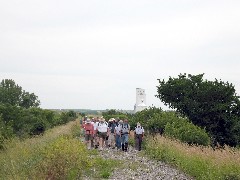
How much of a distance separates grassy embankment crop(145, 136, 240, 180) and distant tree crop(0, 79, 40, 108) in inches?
2999

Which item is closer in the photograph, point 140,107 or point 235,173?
point 235,173

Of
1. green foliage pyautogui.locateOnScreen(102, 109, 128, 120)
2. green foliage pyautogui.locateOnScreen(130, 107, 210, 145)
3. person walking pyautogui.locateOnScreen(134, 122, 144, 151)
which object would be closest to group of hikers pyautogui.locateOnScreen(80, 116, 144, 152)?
person walking pyautogui.locateOnScreen(134, 122, 144, 151)

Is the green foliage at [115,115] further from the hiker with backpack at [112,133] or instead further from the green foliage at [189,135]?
the hiker with backpack at [112,133]

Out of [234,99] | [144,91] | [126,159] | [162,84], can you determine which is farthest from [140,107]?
[126,159]

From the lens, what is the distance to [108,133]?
25641 millimetres

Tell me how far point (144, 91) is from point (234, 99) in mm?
20512

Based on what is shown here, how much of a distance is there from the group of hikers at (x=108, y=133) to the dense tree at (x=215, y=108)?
1758 centimetres

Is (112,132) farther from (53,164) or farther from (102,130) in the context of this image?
(53,164)

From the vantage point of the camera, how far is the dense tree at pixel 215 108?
41250 millimetres

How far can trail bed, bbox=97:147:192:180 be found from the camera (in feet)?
53.0

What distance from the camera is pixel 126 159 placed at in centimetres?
2100

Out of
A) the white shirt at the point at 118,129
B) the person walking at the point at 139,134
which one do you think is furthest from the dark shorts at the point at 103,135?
the person walking at the point at 139,134

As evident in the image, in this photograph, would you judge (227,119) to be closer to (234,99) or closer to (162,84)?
(234,99)

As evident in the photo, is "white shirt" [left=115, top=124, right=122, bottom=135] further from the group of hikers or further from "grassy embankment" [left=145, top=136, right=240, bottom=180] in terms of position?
"grassy embankment" [left=145, top=136, right=240, bottom=180]
